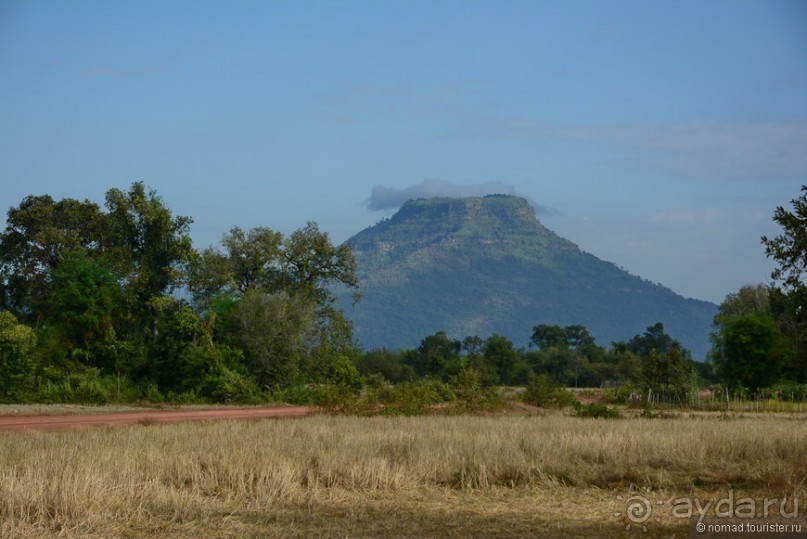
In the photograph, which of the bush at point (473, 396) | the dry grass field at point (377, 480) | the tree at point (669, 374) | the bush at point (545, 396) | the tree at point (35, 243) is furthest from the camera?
the tree at point (35, 243)

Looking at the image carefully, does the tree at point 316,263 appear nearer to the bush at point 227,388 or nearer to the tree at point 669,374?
the bush at point 227,388

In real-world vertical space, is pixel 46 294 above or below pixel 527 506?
above

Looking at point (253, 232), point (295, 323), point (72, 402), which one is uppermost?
point (253, 232)

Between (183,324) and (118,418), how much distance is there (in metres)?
14.2

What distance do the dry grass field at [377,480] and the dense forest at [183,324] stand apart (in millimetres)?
15667

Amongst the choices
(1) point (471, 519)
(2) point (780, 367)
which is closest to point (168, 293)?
(2) point (780, 367)

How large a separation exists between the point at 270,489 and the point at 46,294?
144ft

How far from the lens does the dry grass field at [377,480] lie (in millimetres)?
12336

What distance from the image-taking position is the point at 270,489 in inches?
569

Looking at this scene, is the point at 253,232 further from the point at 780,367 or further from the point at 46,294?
the point at 780,367

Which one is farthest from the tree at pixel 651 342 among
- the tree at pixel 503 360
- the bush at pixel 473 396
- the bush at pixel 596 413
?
the bush at pixel 596 413

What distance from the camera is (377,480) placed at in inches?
603

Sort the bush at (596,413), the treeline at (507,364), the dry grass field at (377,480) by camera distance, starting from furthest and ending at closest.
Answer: the treeline at (507,364) → the bush at (596,413) → the dry grass field at (377,480)

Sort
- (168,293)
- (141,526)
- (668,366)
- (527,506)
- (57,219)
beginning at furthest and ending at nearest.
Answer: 1. (57,219)
2. (168,293)
3. (668,366)
4. (527,506)
5. (141,526)
